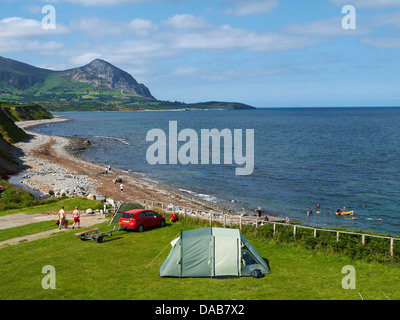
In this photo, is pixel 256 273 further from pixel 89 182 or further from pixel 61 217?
pixel 89 182

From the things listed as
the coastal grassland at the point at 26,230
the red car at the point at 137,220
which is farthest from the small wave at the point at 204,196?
the coastal grassland at the point at 26,230

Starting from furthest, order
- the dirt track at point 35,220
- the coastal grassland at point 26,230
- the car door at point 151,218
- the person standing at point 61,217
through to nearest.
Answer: the person standing at point 61,217
the car door at point 151,218
the dirt track at point 35,220
the coastal grassland at point 26,230

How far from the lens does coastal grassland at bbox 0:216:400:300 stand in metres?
14.1

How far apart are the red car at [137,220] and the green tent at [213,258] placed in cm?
833

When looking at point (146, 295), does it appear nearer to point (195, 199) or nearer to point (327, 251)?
point (327, 251)

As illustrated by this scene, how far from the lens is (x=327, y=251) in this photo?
19.1 metres

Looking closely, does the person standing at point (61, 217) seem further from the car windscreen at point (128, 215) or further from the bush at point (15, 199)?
the bush at point (15, 199)

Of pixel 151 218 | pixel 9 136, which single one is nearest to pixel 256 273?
pixel 151 218

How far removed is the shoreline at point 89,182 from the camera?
47.2 metres

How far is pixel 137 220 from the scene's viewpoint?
2494 centimetres

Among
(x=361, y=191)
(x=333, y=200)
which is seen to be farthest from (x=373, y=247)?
(x=361, y=191)

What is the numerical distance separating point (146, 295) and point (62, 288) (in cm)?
389

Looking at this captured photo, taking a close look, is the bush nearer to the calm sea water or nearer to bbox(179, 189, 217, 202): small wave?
bbox(179, 189, 217, 202): small wave

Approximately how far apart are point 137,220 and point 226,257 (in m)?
10.3
